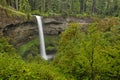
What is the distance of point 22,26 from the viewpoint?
63.5 meters

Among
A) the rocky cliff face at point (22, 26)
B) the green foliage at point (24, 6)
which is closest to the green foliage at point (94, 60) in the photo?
the rocky cliff face at point (22, 26)

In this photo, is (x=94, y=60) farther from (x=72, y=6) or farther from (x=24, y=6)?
(x=72, y=6)

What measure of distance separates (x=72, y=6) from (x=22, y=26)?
41461 millimetres

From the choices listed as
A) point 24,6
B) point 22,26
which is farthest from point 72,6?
point 22,26

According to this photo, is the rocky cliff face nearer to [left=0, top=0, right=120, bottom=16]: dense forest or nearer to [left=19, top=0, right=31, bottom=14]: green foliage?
[left=19, top=0, right=31, bottom=14]: green foliage

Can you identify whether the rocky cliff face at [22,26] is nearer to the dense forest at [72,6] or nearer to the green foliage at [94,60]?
the dense forest at [72,6]

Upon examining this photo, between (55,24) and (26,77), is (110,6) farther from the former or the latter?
(26,77)

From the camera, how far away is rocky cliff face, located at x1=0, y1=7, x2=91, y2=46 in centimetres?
5647

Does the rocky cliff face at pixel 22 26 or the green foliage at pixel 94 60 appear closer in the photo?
the green foliage at pixel 94 60

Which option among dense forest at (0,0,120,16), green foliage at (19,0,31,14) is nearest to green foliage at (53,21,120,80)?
green foliage at (19,0,31,14)

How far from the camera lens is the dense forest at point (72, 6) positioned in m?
88.3

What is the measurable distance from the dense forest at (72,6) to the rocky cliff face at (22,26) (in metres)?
11.0

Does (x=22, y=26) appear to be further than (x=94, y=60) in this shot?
Yes

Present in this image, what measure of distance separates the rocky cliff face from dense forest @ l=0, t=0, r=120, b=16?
11.0 meters
